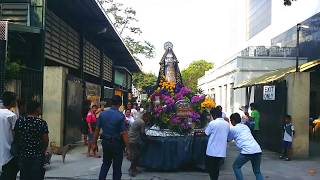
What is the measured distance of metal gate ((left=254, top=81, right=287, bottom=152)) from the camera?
16.6m

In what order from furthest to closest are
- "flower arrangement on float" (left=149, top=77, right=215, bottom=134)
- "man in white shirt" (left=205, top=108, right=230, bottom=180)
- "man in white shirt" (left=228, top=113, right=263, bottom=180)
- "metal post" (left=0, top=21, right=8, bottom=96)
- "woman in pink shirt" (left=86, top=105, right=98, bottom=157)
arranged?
"woman in pink shirt" (left=86, top=105, right=98, bottom=157), "flower arrangement on float" (left=149, top=77, right=215, bottom=134), "metal post" (left=0, top=21, right=8, bottom=96), "man in white shirt" (left=205, top=108, right=230, bottom=180), "man in white shirt" (left=228, top=113, right=263, bottom=180)

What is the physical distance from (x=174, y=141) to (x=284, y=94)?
18.1ft

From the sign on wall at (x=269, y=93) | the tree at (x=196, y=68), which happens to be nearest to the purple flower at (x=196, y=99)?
the sign on wall at (x=269, y=93)

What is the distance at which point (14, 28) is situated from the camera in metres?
13.0

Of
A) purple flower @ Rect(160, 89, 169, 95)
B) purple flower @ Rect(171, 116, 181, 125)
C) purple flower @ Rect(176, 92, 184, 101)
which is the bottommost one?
purple flower @ Rect(171, 116, 181, 125)

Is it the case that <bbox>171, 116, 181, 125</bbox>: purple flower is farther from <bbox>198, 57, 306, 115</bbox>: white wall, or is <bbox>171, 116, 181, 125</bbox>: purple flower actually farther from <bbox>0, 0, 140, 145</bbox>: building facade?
<bbox>198, 57, 306, 115</bbox>: white wall

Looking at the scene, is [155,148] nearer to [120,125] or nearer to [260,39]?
[120,125]

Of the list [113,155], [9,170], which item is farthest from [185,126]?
[9,170]

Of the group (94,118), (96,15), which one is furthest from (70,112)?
(96,15)

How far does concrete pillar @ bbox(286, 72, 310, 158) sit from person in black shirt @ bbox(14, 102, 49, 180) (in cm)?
1042

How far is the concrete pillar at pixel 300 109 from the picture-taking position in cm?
1570

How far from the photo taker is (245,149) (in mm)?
9445

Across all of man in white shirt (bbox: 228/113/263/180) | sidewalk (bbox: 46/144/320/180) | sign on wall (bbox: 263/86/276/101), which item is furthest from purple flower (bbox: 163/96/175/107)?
sign on wall (bbox: 263/86/276/101)

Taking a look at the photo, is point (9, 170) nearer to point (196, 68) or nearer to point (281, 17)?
point (281, 17)
